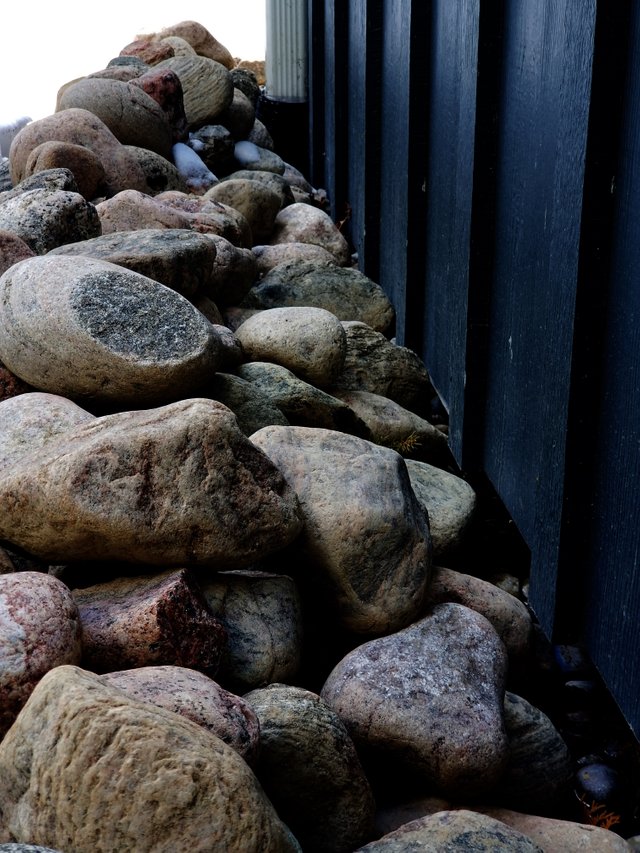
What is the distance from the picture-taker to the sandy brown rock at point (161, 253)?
13.5ft

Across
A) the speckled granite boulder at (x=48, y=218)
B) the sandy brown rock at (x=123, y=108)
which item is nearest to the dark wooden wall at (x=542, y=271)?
the speckled granite boulder at (x=48, y=218)

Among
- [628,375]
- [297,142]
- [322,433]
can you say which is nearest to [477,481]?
[322,433]

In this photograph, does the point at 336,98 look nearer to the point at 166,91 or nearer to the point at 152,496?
the point at 166,91

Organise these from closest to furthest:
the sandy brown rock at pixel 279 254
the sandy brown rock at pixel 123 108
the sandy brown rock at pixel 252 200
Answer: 1. the sandy brown rock at pixel 279 254
2. the sandy brown rock at pixel 252 200
3. the sandy brown rock at pixel 123 108

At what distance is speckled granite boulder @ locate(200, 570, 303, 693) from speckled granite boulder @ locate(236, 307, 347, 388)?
72.8 inches

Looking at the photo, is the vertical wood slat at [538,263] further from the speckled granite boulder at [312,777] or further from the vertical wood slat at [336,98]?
the vertical wood slat at [336,98]

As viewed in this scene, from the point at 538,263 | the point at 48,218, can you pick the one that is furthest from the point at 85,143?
the point at 538,263

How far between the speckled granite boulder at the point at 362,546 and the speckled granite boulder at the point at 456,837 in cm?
83

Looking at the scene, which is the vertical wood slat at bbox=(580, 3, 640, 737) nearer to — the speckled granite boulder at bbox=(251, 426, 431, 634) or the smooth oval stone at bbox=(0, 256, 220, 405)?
the speckled granite boulder at bbox=(251, 426, 431, 634)

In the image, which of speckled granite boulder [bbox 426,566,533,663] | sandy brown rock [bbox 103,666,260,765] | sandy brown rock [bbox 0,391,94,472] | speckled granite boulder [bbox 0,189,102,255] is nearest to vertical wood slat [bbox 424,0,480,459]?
speckled granite boulder [bbox 426,566,533,663]

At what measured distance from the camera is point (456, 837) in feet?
6.68

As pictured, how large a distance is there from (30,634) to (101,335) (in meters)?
1.41

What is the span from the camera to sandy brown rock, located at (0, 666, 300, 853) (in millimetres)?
1703

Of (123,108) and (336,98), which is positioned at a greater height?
(123,108)
